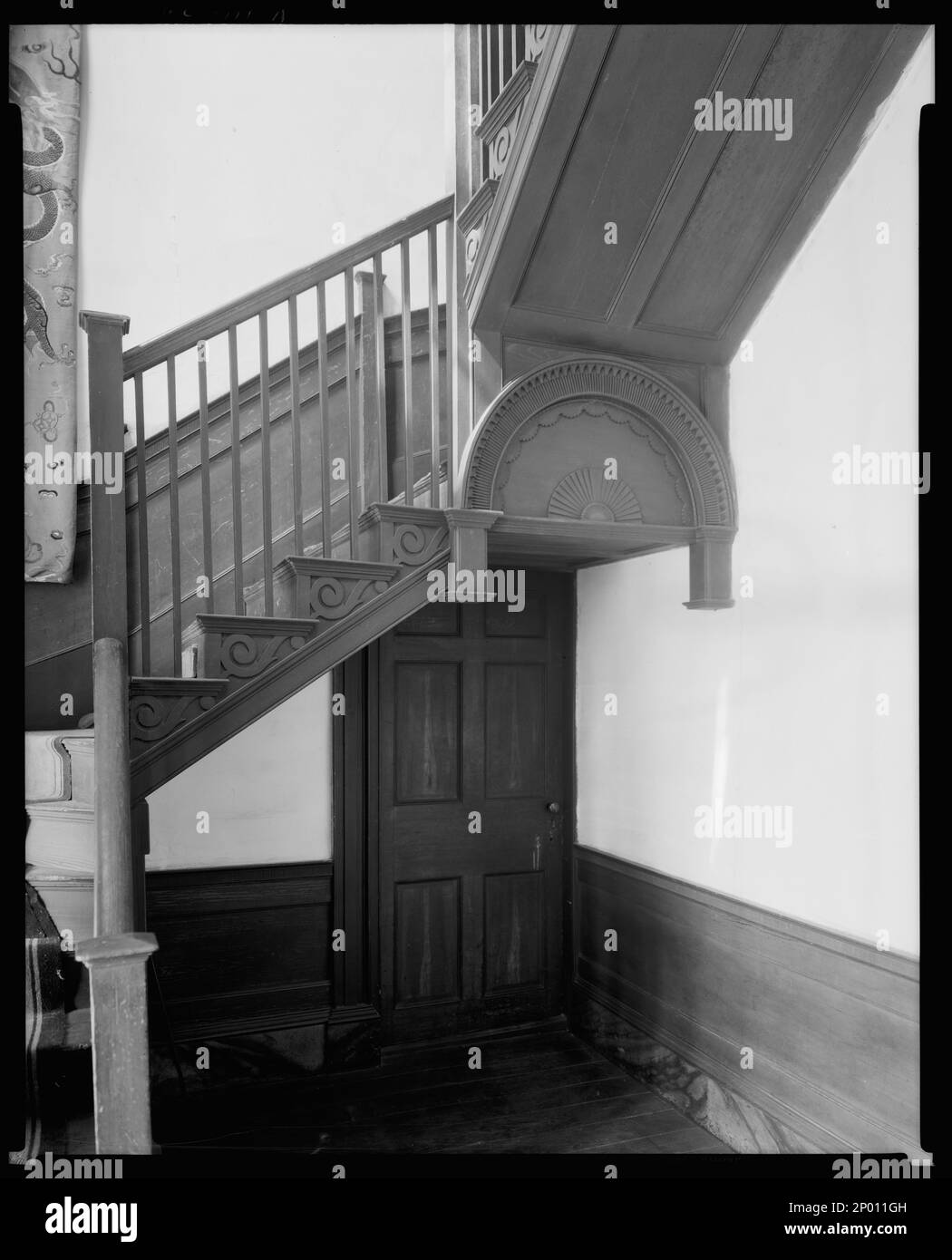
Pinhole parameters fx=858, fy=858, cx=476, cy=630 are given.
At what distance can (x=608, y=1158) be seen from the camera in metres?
2.92

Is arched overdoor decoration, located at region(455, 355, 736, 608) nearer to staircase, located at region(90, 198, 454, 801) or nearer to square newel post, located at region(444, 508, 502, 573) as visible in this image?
square newel post, located at region(444, 508, 502, 573)

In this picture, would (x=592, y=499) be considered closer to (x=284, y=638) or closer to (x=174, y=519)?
(x=284, y=638)

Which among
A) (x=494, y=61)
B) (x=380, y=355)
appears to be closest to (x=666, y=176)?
(x=494, y=61)

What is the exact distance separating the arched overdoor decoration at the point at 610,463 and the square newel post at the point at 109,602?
1.04 m

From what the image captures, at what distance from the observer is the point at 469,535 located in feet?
9.11

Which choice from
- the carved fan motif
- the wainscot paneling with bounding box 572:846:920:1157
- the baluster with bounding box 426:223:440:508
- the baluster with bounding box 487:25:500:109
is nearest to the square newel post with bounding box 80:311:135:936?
the baluster with bounding box 426:223:440:508

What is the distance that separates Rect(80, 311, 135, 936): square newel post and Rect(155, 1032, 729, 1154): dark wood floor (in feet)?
5.27

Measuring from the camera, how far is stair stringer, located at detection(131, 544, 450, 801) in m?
2.41

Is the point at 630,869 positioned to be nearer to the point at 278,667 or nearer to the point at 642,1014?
the point at 642,1014

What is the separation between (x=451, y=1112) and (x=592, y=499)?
2349 mm

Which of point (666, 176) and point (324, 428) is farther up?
point (666, 176)

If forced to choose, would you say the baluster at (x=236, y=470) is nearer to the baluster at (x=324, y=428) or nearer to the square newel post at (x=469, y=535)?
the baluster at (x=324, y=428)

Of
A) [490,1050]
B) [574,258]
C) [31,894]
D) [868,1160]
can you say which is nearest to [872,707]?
[868,1160]
